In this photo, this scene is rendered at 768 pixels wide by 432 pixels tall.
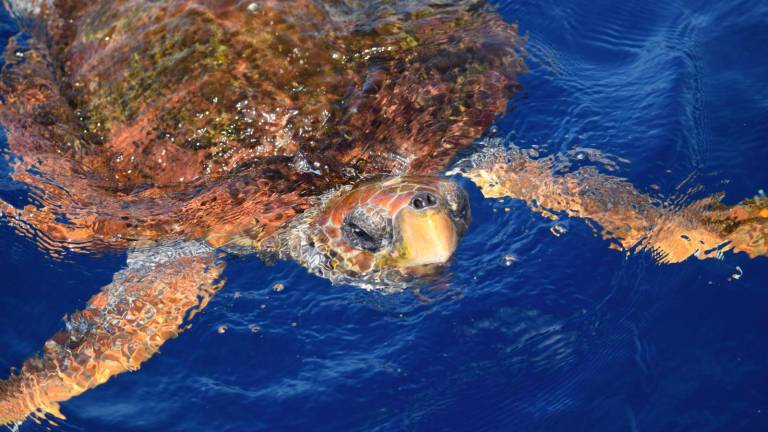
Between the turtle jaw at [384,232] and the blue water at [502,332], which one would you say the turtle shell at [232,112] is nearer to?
the turtle jaw at [384,232]

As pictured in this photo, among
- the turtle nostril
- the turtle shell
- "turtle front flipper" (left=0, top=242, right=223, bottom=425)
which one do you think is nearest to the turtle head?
the turtle nostril

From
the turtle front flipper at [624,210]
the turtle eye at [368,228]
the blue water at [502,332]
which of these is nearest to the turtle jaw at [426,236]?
the turtle eye at [368,228]

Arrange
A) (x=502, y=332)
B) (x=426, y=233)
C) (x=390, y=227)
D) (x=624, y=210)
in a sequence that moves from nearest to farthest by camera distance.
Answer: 1. (x=426, y=233)
2. (x=390, y=227)
3. (x=502, y=332)
4. (x=624, y=210)

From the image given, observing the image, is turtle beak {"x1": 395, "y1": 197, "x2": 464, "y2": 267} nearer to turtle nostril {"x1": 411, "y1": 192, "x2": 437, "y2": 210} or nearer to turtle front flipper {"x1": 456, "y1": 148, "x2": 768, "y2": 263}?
turtle nostril {"x1": 411, "y1": 192, "x2": 437, "y2": 210}

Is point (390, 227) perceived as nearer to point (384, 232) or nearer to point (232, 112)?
point (384, 232)

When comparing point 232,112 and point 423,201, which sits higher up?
point 232,112

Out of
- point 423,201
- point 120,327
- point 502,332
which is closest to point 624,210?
point 502,332
